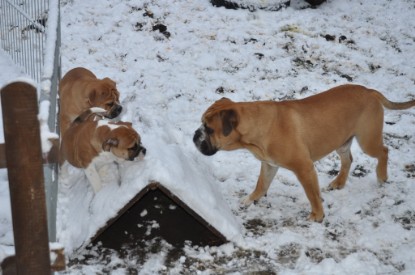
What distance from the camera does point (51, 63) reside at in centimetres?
451

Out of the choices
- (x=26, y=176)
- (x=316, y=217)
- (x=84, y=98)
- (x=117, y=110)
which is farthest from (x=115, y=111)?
(x=26, y=176)

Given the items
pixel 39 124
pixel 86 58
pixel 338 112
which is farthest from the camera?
pixel 86 58

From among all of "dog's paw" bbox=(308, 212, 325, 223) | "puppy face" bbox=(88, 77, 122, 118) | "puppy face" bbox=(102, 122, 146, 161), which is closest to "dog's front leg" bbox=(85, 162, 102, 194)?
"puppy face" bbox=(102, 122, 146, 161)

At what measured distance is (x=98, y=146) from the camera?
5715 millimetres

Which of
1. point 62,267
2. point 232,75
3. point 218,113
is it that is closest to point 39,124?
point 62,267

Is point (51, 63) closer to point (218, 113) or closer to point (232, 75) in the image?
point (218, 113)

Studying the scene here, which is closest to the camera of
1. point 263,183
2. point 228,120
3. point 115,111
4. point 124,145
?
point 228,120

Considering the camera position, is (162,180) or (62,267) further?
(162,180)

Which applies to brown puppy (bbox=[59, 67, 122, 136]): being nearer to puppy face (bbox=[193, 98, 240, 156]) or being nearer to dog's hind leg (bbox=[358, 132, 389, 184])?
puppy face (bbox=[193, 98, 240, 156])

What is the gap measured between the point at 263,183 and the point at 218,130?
0.93m

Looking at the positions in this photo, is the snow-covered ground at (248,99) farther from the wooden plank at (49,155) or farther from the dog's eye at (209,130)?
the wooden plank at (49,155)

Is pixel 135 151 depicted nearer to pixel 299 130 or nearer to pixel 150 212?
pixel 150 212

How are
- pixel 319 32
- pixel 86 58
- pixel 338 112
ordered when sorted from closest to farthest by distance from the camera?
1. pixel 338 112
2. pixel 86 58
3. pixel 319 32

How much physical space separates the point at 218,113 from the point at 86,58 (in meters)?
4.32
